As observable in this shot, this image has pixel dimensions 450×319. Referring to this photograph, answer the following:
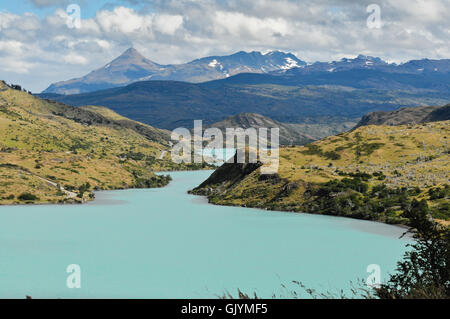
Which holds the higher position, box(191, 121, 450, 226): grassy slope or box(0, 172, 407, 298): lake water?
box(191, 121, 450, 226): grassy slope

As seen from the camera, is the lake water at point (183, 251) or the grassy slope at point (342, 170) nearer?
the lake water at point (183, 251)

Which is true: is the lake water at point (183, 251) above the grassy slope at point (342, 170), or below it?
below

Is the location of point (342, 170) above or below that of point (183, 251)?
above

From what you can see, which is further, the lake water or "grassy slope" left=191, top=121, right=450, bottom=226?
"grassy slope" left=191, top=121, right=450, bottom=226

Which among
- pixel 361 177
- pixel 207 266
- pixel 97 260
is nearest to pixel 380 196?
pixel 361 177
